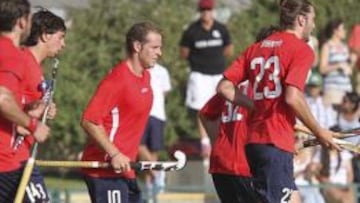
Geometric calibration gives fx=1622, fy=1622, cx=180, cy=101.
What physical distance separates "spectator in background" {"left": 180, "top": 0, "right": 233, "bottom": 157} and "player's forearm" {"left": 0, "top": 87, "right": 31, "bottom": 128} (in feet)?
28.1

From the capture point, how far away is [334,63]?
19.0 m

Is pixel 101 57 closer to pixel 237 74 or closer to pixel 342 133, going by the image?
pixel 342 133

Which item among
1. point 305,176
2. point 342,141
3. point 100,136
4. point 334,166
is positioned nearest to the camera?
point 100,136

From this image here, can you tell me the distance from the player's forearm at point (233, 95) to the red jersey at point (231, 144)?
0.50ft

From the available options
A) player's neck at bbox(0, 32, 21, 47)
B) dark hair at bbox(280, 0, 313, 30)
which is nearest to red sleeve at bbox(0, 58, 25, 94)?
player's neck at bbox(0, 32, 21, 47)

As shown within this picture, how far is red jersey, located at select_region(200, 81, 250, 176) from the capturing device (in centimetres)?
1162

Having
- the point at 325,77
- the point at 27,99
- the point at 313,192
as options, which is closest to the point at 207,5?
the point at 325,77

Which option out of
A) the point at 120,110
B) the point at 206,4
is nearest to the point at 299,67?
the point at 120,110

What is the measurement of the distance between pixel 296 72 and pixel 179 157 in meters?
1.09

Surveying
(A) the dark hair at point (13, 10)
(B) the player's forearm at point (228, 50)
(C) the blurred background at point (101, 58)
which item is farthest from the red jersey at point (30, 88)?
(B) the player's forearm at point (228, 50)

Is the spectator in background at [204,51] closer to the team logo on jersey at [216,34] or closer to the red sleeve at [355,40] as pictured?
the team logo on jersey at [216,34]

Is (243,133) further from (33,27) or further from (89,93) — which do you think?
(89,93)

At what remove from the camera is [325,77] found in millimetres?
19156

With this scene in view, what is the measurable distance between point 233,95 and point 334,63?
25.5 feet
